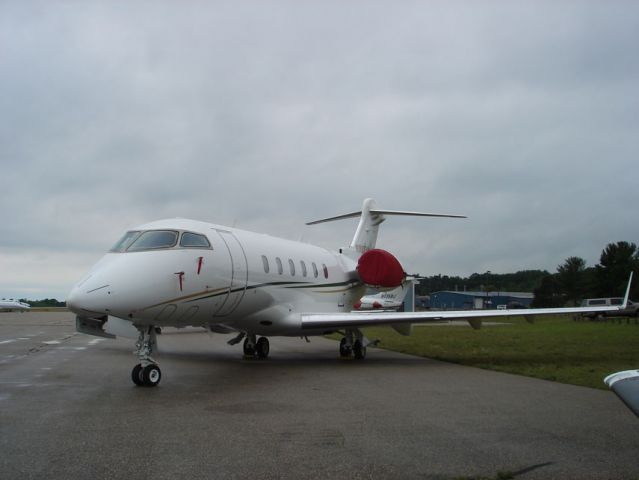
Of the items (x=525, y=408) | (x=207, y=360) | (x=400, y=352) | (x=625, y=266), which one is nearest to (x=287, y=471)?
(x=525, y=408)

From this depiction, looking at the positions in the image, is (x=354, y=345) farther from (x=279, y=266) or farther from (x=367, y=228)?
(x=367, y=228)

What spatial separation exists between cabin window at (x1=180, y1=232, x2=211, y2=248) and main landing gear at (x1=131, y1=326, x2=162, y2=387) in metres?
1.84

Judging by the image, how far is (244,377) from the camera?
11633 millimetres

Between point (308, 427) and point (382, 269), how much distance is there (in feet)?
38.0

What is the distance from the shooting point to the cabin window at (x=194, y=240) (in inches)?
443

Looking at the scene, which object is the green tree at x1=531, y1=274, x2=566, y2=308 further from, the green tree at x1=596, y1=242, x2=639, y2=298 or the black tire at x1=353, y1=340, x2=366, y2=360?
the black tire at x1=353, y1=340, x2=366, y2=360

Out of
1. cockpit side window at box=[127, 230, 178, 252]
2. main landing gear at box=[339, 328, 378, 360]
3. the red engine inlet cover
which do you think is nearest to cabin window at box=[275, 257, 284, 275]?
main landing gear at box=[339, 328, 378, 360]

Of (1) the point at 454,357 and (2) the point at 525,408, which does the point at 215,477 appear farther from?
(1) the point at 454,357

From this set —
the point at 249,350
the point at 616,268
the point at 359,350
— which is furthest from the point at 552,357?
the point at 616,268

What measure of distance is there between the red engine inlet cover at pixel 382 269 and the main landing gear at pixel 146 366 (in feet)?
29.7

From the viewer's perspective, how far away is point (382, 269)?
17891mm

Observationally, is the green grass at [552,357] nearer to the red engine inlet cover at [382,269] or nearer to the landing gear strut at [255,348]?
the red engine inlet cover at [382,269]

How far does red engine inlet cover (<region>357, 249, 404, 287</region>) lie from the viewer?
17.9 m

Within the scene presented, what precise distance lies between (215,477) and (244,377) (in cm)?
718
